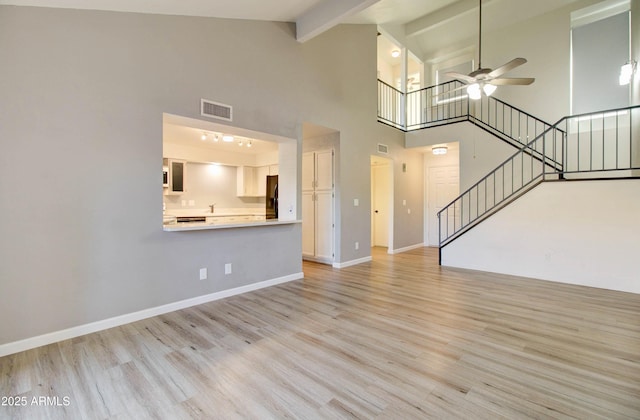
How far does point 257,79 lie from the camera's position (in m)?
4.00

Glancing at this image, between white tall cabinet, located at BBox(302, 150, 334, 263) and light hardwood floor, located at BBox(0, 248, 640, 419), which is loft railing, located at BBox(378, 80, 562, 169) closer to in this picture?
white tall cabinet, located at BBox(302, 150, 334, 263)

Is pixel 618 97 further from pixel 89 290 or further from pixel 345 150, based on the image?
pixel 89 290

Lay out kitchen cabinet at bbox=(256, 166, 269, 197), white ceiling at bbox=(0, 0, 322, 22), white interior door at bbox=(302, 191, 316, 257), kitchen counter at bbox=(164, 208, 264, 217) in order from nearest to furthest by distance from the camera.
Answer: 1. white ceiling at bbox=(0, 0, 322, 22)
2. white interior door at bbox=(302, 191, 316, 257)
3. kitchen counter at bbox=(164, 208, 264, 217)
4. kitchen cabinet at bbox=(256, 166, 269, 197)

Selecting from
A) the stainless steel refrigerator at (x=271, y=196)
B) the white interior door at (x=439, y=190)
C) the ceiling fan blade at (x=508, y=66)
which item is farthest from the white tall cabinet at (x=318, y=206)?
the white interior door at (x=439, y=190)

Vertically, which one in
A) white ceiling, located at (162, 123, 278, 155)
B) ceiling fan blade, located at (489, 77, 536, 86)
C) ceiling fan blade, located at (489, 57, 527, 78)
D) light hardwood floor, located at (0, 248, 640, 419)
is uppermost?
ceiling fan blade, located at (489, 57, 527, 78)

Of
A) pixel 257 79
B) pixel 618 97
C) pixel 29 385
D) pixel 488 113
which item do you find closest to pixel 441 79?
pixel 488 113

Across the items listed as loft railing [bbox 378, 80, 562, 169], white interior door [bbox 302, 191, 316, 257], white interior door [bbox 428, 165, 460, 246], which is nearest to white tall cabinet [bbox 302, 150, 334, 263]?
white interior door [bbox 302, 191, 316, 257]

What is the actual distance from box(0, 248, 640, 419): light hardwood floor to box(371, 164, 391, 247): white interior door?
4.54 meters

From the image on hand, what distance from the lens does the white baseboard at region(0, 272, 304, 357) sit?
7.96ft

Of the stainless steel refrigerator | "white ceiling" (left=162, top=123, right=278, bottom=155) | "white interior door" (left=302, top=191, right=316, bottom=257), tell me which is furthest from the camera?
the stainless steel refrigerator

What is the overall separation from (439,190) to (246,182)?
5.31 m

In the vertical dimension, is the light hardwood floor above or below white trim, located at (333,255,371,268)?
below

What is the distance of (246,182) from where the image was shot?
24.8ft

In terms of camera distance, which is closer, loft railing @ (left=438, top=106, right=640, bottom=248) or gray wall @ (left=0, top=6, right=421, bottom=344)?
gray wall @ (left=0, top=6, right=421, bottom=344)
